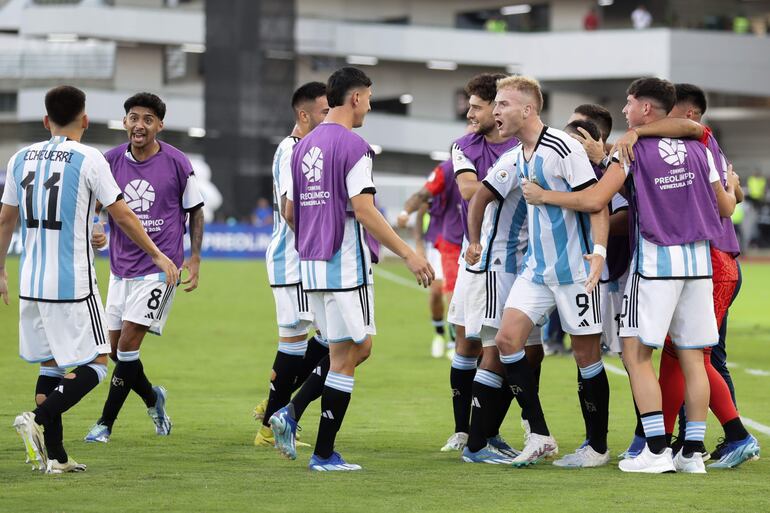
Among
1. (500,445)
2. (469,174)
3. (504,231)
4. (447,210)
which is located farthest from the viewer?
(447,210)

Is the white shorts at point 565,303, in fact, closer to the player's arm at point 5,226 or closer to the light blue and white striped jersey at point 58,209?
the light blue and white striped jersey at point 58,209

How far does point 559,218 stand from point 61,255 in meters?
2.83

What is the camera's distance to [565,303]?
7.54 meters

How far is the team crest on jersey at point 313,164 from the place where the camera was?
7.38 m


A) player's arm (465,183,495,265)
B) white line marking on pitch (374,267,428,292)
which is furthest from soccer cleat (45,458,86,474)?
white line marking on pitch (374,267,428,292)

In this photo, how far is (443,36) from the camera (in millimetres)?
54531

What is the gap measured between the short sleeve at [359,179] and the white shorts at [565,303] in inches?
43.2

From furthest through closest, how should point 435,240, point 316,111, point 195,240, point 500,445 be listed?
1. point 435,240
2. point 195,240
3. point 316,111
4. point 500,445

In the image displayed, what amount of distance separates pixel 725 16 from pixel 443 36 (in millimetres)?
11689

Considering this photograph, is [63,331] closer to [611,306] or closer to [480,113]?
[480,113]

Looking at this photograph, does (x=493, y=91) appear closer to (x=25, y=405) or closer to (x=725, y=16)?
(x=25, y=405)

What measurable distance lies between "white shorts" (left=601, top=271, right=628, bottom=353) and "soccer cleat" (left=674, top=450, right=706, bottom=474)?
2.63ft

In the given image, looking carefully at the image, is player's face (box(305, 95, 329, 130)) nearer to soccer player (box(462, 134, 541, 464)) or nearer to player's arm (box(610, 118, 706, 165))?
soccer player (box(462, 134, 541, 464))

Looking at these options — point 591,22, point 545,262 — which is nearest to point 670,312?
point 545,262
